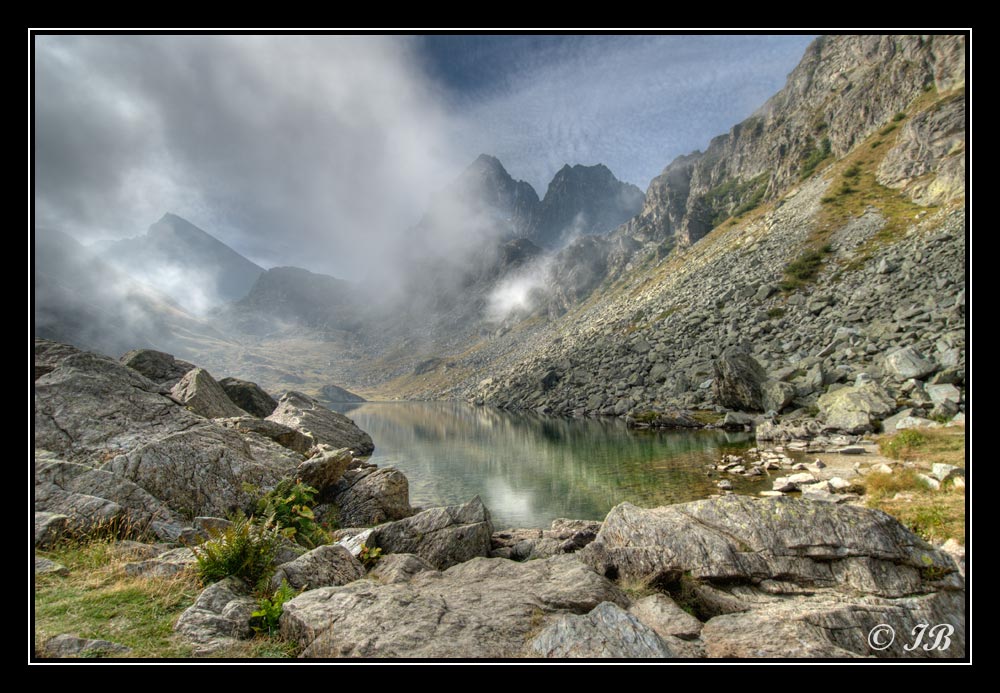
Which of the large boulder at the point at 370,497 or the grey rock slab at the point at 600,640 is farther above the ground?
the grey rock slab at the point at 600,640

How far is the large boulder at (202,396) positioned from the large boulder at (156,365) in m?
6.80

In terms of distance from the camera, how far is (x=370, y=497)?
66.3 ft

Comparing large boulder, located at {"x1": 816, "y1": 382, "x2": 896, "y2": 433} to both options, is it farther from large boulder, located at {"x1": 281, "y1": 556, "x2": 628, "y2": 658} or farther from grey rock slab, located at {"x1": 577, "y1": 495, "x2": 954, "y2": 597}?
large boulder, located at {"x1": 281, "y1": 556, "x2": 628, "y2": 658}

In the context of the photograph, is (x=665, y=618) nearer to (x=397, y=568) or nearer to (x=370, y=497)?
(x=397, y=568)

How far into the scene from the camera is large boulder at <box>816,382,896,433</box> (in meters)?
33.0

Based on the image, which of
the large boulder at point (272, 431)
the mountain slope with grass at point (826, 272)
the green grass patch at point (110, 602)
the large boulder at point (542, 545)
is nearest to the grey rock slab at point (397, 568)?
the green grass patch at point (110, 602)

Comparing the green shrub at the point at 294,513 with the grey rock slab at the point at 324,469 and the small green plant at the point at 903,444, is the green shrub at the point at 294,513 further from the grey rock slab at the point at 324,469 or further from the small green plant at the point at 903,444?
the small green plant at the point at 903,444

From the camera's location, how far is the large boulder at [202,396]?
23.8 m

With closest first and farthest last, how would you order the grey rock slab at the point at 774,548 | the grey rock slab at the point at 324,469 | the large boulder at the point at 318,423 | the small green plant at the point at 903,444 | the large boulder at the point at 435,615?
1. the large boulder at the point at 435,615
2. the grey rock slab at the point at 774,548
3. the grey rock slab at the point at 324,469
4. the small green plant at the point at 903,444
5. the large boulder at the point at 318,423

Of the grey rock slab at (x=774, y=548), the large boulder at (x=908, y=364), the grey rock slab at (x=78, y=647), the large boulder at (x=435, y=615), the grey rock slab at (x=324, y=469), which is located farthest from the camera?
the large boulder at (x=908, y=364)

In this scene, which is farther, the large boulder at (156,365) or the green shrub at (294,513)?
the large boulder at (156,365)
